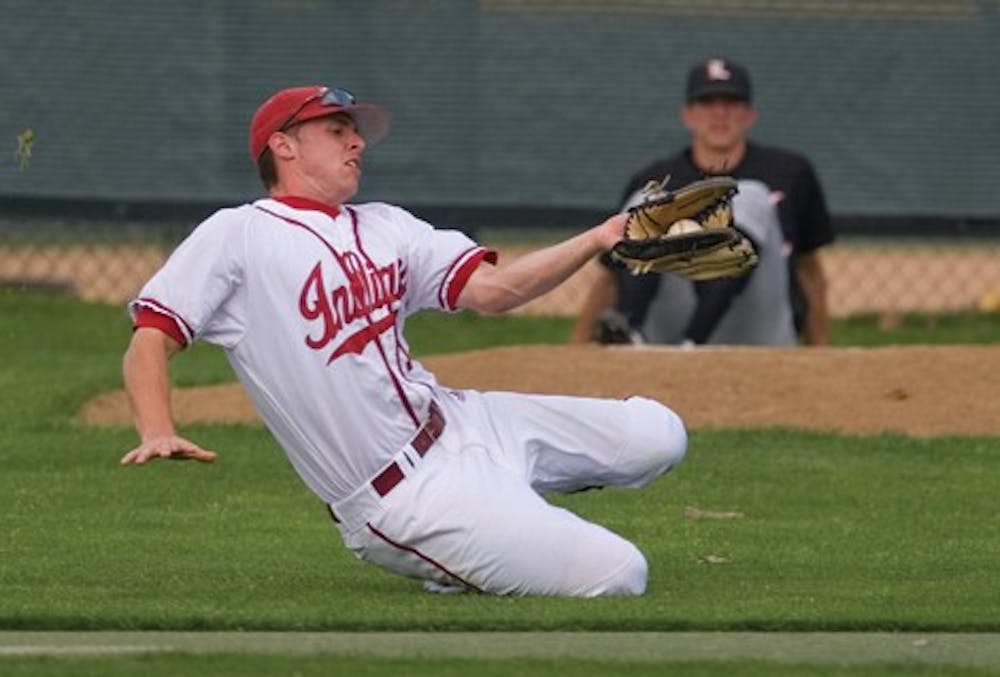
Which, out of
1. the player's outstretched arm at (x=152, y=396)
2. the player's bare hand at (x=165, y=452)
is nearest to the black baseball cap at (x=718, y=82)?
the player's outstretched arm at (x=152, y=396)

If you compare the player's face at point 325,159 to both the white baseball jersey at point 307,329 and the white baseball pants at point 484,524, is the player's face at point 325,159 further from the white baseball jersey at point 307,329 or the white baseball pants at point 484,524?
the white baseball pants at point 484,524

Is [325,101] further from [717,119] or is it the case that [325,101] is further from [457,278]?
[717,119]

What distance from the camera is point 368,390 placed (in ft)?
24.8

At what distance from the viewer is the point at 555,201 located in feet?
52.7

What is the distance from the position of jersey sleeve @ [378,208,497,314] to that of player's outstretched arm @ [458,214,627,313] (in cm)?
3

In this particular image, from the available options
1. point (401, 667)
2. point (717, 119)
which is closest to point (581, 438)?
point (401, 667)

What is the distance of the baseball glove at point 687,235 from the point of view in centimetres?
758

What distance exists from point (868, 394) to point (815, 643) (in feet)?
18.1

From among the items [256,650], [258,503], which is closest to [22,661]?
[256,650]

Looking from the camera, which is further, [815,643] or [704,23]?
[704,23]

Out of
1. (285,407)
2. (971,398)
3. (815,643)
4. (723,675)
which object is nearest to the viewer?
(723,675)

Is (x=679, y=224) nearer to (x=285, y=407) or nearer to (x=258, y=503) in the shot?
(x=285, y=407)

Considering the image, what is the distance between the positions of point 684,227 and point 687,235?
9 cm

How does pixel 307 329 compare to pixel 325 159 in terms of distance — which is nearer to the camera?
pixel 307 329
